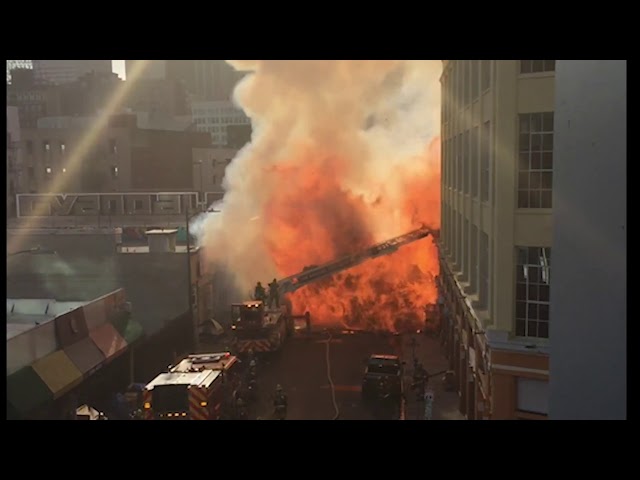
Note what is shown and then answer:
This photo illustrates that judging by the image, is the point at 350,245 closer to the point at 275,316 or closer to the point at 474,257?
the point at 275,316

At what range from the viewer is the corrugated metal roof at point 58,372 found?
56.2 feet

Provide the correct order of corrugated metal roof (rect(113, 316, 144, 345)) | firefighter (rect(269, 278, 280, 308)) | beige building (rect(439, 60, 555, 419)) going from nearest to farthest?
1. beige building (rect(439, 60, 555, 419))
2. corrugated metal roof (rect(113, 316, 144, 345))
3. firefighter (rect(269, 278, 280, 308))

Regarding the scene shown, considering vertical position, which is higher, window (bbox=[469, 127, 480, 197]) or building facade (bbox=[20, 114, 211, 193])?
building facade (bbox=[20, 114, 211, 193])

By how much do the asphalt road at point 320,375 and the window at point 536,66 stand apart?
9710 millimetres

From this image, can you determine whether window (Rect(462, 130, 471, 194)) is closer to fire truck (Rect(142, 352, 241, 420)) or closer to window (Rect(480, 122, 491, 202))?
window (Rect(480, 122, 491, 202))

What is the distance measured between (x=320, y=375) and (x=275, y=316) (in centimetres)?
378

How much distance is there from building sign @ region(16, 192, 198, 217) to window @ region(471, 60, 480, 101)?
2301cm

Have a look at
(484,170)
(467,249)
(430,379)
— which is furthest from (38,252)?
(484,170)

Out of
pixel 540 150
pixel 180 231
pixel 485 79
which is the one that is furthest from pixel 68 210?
pixel 540 150

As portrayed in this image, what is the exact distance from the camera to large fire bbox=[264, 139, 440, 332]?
104 ft

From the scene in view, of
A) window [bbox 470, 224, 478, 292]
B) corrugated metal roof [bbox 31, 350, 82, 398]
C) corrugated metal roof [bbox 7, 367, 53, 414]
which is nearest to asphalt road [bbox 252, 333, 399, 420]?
window [bbox 470, 224, 478, 292]

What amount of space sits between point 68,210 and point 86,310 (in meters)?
21.1

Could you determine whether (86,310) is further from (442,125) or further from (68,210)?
(68,210)

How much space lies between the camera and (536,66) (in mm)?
13234
